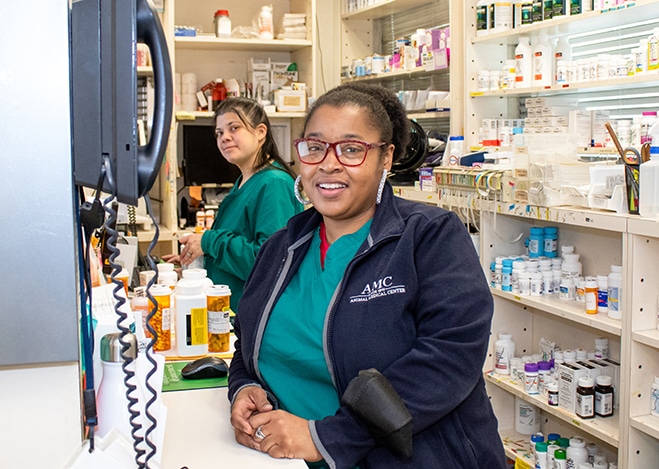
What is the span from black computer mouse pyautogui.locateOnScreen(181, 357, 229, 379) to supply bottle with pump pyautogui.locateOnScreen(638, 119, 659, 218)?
146cm

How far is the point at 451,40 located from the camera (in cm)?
383

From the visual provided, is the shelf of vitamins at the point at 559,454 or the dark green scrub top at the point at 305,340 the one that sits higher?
the dark green scrub top at the point at 305,340

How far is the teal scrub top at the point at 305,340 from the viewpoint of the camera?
1.78 meters

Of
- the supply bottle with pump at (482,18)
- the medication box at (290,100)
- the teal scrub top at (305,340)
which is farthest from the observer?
the medication box at (290,100)

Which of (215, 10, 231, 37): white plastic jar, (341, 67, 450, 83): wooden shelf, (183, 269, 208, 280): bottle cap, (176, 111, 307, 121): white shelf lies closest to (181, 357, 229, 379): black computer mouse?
(183, 269, 208, 280): bottle cap

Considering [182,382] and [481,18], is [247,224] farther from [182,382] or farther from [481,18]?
[481,18]

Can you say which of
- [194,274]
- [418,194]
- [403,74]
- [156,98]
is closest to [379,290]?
[194,274]

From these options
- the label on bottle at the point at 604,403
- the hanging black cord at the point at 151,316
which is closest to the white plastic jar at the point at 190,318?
the hanging black cord at the point at 151,316

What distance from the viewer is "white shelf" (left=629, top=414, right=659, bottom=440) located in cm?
250

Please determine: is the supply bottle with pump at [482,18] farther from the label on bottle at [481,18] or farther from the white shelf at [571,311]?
the white shelf at [571,311]

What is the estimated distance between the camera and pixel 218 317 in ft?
7.36

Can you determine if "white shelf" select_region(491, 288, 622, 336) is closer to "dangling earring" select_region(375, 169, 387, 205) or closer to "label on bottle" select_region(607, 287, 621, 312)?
"label on bottle" select_region(607, 287, 621, 312)

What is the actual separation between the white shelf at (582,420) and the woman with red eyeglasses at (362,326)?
1.09 m

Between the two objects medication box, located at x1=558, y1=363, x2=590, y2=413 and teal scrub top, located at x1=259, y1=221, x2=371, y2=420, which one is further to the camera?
medication box, located at x1=558, y1=363, x2=590, y2=413
